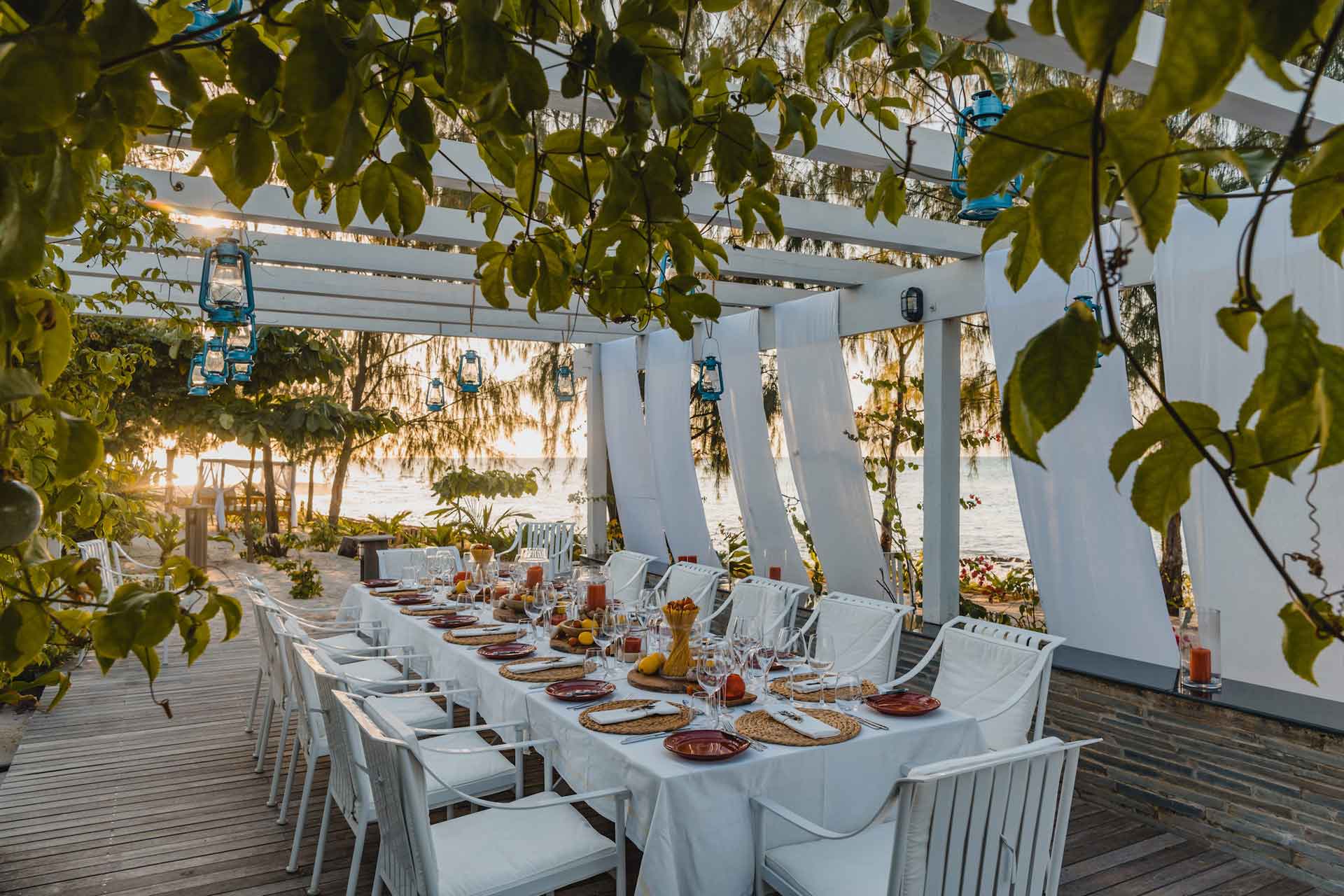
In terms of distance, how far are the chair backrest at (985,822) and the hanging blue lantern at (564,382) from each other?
545 cm

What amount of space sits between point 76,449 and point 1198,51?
58cm

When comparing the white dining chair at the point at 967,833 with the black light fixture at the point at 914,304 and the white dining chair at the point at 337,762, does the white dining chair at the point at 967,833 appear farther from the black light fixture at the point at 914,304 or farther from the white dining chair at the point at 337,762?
the black light fixture at the point at 914,304

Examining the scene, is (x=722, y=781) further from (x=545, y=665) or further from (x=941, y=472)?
(x=941, y=472)

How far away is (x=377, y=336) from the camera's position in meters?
13.0

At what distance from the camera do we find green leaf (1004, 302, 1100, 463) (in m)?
0.35

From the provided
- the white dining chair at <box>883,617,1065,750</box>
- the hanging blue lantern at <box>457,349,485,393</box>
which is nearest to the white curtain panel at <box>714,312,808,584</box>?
the hanging blue lantern at <box>457,349,485,393</box>

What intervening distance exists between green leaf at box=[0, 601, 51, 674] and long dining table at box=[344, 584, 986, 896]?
6.90 ft

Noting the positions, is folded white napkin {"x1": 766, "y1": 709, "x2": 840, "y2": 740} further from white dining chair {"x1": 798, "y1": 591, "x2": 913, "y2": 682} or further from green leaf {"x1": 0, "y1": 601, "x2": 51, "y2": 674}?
green leaf {"x1": 0, "y1": 601, "x2": 51, "y2": 674}

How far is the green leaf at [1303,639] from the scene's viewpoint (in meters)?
0.40

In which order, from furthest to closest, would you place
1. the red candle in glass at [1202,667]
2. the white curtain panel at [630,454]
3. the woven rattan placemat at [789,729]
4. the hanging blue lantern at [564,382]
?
the white curtain panel at [630,454] < the hanging blue lantern at [564,382] < the red candle in glass at [1202,667] < the woven rattan placemat at [789,729]

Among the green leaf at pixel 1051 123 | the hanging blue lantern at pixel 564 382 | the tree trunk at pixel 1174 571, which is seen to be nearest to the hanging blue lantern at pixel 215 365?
the hanging blue lantern at pixel 564 382

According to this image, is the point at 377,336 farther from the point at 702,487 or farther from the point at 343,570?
the point at 702,487

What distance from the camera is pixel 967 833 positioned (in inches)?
84.5

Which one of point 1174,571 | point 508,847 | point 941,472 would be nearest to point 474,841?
point 508,847
